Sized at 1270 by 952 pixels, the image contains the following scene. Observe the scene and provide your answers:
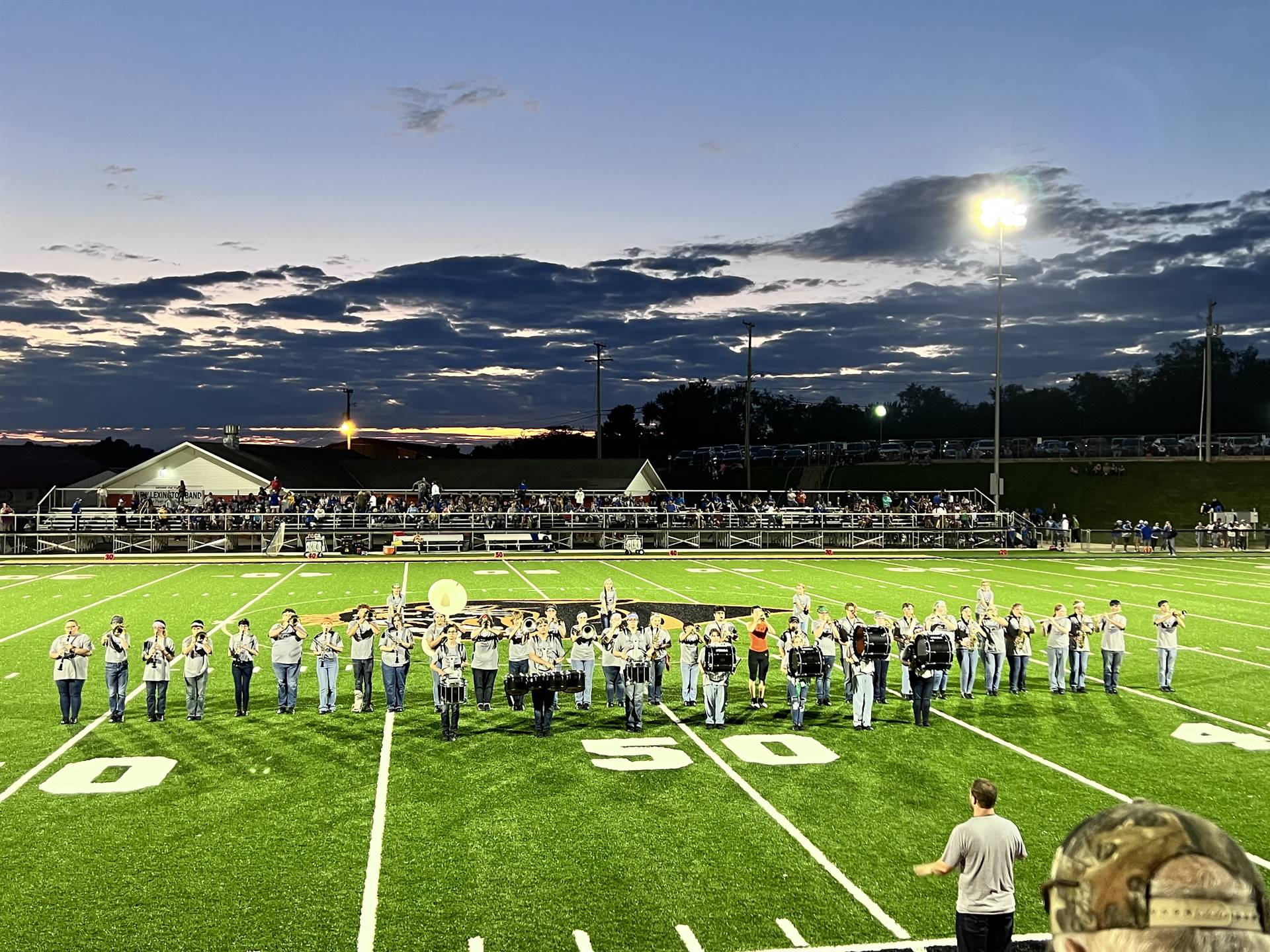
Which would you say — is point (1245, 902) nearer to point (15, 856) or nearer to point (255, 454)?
point (15, 856)

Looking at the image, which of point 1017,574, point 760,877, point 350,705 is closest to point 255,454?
point 1017,574

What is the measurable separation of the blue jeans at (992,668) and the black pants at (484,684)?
7.21m

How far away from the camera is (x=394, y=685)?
14.1 meters

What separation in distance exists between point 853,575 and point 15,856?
91.0 feet

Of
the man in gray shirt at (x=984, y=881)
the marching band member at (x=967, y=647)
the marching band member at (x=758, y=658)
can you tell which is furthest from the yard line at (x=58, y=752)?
the marching band member at (x=967, y=647)

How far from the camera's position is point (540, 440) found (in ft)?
370

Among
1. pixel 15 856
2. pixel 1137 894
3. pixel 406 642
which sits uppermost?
pixel 1137 894

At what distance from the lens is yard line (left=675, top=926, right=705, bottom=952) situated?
709cm

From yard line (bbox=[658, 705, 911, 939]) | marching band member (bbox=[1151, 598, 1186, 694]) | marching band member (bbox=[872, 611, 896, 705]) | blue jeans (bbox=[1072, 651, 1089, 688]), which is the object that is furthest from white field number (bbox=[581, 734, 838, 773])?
marching band member (bbox=[1151, 598, 1186, 694])

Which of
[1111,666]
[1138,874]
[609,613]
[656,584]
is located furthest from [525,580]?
[1138,874]

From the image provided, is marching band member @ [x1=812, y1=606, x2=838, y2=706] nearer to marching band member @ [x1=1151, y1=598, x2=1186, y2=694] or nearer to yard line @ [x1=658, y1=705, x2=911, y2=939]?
yard line @ [x1=658, y1=705, x2=911, y2=939]

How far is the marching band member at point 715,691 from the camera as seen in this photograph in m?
13.2

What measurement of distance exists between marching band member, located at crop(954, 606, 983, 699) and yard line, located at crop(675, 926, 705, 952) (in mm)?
8779

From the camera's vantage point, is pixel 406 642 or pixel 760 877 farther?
pixel 406 642
